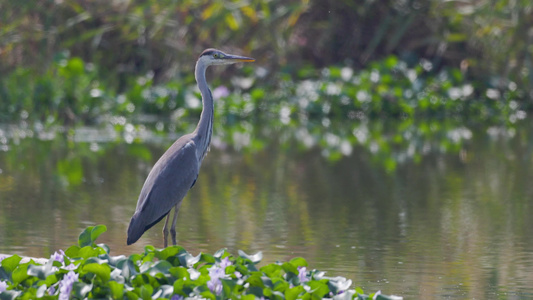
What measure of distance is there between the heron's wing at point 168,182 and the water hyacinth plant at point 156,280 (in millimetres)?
1355

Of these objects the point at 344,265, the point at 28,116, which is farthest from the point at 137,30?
the point at 344,265

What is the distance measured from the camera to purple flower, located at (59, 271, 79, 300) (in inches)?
167

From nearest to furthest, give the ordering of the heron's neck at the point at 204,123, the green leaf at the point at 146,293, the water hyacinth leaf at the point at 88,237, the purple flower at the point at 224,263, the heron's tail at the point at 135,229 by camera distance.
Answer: the green leaf at the point at 146,293, the purple flower at the point at 224,263, the water hyacinth leaf at the point at 88,237, the heron's tail at the point at 135,229, the heron's neck at the point at 204,123

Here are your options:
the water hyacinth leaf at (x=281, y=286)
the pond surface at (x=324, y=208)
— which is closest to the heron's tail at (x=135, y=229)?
the pond surface at (x=324, y=208)

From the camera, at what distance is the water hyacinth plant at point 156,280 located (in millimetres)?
4258

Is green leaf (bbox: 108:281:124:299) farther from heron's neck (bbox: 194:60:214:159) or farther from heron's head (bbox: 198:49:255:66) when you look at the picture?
heron's head (bbox: 198:49:255:66)

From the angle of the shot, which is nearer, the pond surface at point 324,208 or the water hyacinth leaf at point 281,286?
the water hyacinth leaf at point 281,286

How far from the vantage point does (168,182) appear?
620cm

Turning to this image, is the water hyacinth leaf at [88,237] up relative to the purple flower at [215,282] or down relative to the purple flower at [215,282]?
up

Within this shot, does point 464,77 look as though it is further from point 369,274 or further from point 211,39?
point 369,274

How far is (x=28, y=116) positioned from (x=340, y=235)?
28.3 feet

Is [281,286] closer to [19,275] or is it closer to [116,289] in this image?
[116,289]

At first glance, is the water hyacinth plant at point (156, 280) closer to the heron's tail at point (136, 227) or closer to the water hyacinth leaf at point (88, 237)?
the water hyacinth leaf at point (88, 237)

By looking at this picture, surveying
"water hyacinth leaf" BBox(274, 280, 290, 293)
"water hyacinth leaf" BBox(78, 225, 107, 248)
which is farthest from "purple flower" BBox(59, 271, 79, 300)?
"water hyacinth leaf" BBox(274, 280, 290, 293)
